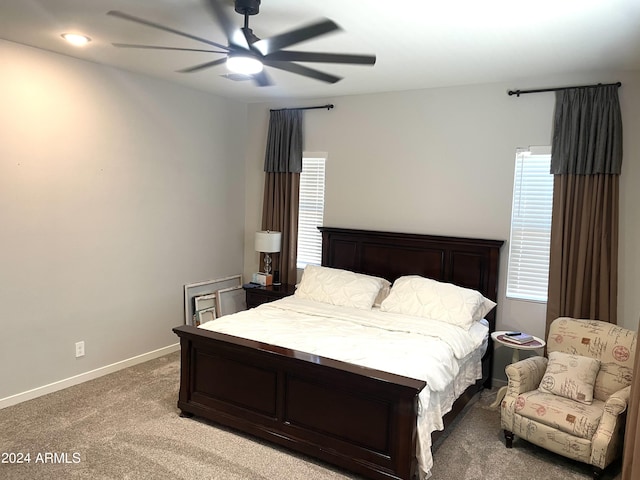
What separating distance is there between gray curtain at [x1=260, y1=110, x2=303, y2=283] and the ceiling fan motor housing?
2.62m

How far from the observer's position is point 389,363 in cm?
284

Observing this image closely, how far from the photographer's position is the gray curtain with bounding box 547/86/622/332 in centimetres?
359

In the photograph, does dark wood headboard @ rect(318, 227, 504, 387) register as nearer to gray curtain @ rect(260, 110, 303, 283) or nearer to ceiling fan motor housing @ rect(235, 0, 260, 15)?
gray curtain @ rect(260, 110, 303, 283)

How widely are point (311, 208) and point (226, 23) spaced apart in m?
2.55

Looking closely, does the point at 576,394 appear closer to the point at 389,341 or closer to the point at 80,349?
the point at 389,341

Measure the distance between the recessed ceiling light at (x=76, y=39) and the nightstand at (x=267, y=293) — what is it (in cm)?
264

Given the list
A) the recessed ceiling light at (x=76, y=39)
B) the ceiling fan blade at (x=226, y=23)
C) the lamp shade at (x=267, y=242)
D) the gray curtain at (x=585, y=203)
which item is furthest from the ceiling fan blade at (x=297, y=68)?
the lamp shade at (x=267, y=242)

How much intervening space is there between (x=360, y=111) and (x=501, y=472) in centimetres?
332

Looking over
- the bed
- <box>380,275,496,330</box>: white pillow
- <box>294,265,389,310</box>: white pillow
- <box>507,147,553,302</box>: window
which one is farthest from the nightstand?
<box>507,147,553,302</box>: window

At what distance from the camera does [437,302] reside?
382cm

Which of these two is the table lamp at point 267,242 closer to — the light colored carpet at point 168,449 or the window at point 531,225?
the light colored carpet at point 168,449

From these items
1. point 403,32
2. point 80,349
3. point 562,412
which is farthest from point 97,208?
point 562,412

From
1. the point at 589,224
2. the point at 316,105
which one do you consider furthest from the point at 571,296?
the point at 316,105

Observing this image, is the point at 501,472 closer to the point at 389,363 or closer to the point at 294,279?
the point at 389,363
